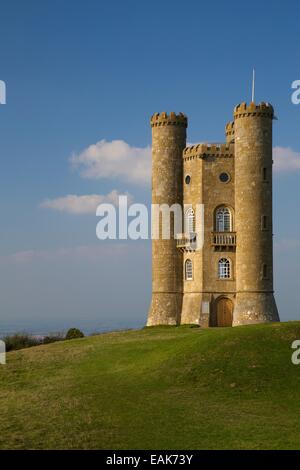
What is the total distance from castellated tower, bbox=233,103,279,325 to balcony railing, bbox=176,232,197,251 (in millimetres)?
4185

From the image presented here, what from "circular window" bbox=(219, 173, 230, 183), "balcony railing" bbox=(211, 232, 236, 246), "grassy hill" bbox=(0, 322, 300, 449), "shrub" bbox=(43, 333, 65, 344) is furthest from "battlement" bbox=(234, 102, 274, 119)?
"shrub" bbox=(43, 333, 65, 344)

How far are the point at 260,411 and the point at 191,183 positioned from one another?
36.9m

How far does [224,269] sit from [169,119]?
48.8 feet

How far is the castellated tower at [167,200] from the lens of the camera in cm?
6612

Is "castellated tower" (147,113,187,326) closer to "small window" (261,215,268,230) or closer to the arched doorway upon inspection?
the arched doorway

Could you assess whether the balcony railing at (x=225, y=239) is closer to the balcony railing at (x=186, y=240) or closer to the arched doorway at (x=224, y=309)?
the balcony railing at (x=186, y=240)

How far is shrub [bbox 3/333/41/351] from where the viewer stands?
68.3 m

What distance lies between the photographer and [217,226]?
64.1 m

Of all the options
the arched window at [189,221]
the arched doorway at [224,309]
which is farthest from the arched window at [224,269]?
the arched window at [189,221]

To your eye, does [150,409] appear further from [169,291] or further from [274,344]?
[169,291]

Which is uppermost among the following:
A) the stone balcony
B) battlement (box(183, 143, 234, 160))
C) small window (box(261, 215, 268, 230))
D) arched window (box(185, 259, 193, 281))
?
battlement (box(183, 143, 234, 160))

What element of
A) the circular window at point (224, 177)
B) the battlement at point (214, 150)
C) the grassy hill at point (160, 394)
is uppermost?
the battlement at point (214, 150)
